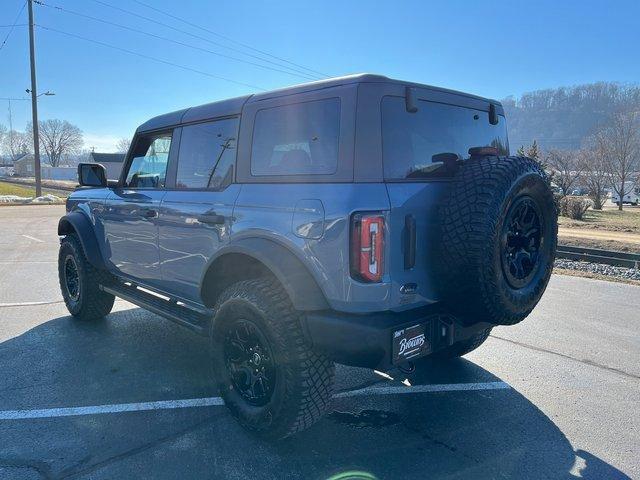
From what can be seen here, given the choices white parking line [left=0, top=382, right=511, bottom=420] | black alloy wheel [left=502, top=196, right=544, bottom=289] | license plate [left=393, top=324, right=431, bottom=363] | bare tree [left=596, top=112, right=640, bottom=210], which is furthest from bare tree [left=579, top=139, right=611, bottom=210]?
license plate [left=393, top=324, right=431, bottom=363]

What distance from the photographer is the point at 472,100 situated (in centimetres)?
335

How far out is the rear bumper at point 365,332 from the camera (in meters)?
2.46

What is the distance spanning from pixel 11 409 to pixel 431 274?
3.06 metres

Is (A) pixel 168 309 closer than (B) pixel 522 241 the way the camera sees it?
No

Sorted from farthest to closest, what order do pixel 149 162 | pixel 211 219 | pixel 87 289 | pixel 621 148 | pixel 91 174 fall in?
1. pixel 621 148
2. pixel 87 289
3. pixel 91 174
4. pixel 149 162
5. pixel 211 219

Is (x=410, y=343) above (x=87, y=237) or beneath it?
beneath

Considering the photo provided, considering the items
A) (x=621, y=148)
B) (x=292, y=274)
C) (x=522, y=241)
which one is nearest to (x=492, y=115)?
(x=522, y=241)

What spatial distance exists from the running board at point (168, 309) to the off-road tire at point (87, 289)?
32 centimetres

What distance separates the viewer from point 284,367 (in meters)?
2.68

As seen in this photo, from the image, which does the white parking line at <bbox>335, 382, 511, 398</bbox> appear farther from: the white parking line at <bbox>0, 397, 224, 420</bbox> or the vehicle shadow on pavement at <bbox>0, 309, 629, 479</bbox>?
the white parking line at <bbox>0, 397, 224, 420</bbox>

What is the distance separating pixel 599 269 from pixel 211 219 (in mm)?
10509

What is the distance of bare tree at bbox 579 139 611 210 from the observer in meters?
38.3

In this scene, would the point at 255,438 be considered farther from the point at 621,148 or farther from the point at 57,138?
the point at 57,138

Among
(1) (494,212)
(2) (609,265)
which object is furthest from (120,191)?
(2) (609,265)
